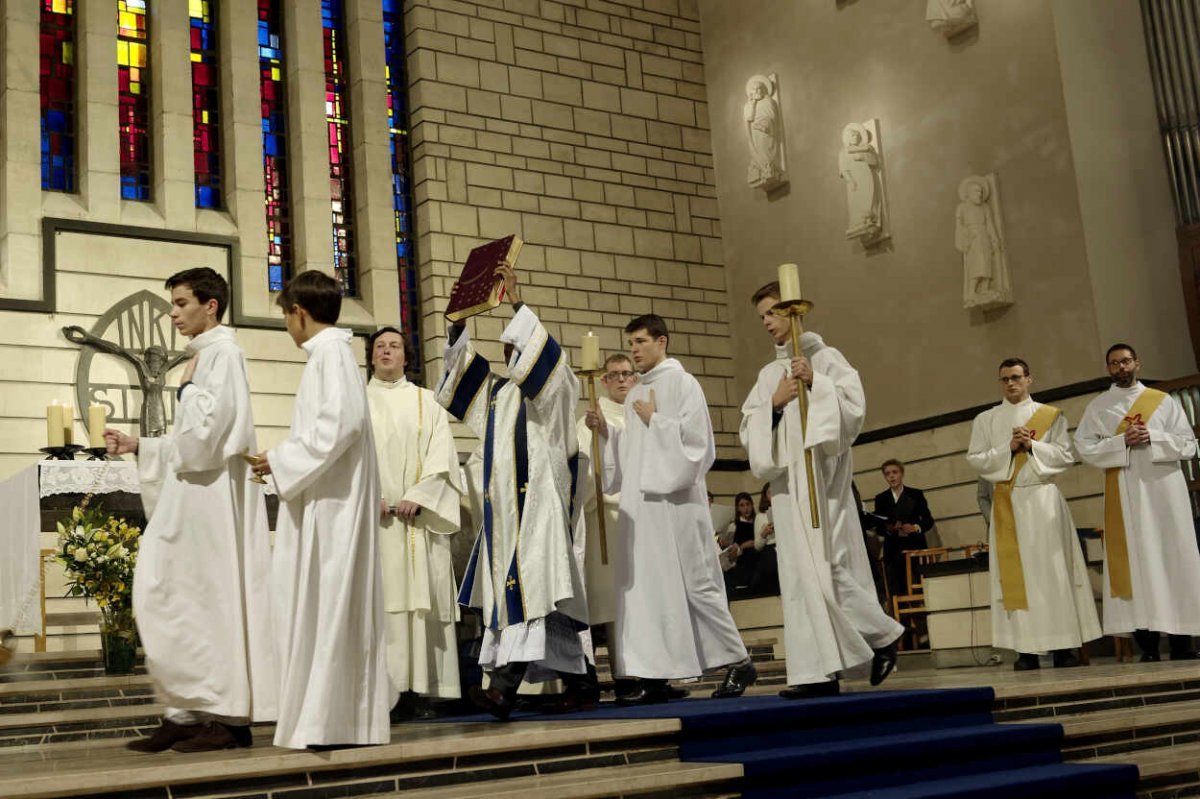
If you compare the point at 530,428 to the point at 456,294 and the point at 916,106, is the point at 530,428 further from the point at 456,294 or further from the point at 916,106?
the point at 916,106

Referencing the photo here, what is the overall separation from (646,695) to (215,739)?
2185 millimetres

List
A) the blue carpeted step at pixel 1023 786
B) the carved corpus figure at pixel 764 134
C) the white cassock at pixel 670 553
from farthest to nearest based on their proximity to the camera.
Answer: the carved corpus figure at pixel 764 134 < the white cassock at pixel 670 553 < the blue carpeted step at pixel 1023 786

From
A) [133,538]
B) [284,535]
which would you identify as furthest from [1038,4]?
[284,535]

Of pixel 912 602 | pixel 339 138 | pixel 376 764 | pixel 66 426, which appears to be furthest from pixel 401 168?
pixel 376 764

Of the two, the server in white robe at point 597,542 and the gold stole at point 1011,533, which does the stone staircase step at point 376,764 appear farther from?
the gold stole at point 1011,533

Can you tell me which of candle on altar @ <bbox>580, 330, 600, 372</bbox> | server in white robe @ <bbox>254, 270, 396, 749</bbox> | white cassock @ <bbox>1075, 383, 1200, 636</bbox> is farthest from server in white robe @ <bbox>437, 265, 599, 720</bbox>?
white cassock @ <bbox>1075, 383, 1200, 636</bbox>

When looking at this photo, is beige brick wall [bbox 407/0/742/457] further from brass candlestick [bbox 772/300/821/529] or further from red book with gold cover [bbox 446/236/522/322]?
brass candlestick [bbox 772/300/821/529]

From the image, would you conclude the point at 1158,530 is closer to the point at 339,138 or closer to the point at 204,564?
the point at 204,564

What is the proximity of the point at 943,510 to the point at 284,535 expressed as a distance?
25.3ft

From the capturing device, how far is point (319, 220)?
36.2 feet

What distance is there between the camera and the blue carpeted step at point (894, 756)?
170 inches

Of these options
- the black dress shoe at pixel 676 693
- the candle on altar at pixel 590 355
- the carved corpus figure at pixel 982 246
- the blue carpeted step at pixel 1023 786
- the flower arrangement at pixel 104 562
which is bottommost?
the blue carpeted step at pixel 1023 786

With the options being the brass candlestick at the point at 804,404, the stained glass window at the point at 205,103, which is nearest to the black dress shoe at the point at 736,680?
the brass candlestick at the point at 804,404

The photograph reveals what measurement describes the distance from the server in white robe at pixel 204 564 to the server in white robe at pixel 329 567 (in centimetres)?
18
